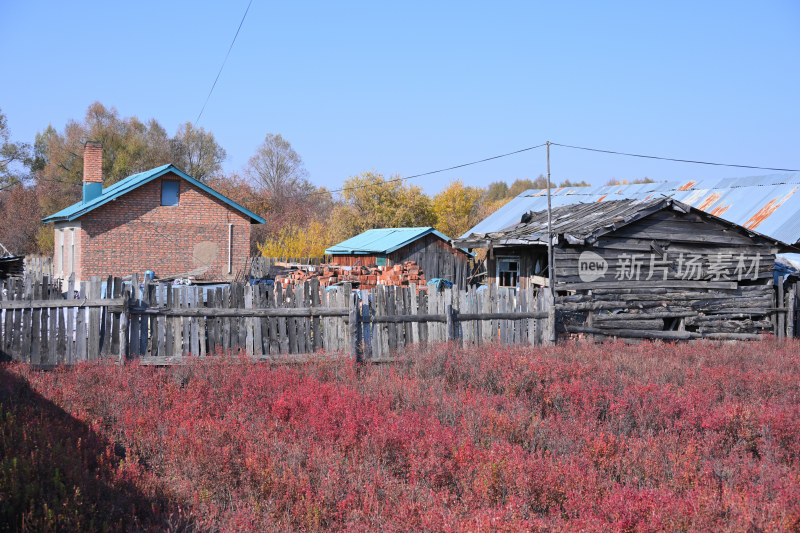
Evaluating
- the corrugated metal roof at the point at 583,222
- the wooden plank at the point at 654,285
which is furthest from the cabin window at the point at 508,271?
the wooden plank at the point at 654,285

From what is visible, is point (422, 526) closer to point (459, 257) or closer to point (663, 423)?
point (663, 423)

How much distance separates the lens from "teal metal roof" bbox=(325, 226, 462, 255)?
27.2m

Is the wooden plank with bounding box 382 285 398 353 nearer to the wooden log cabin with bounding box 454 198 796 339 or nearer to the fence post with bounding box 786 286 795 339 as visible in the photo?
the wooden log cabin with bounding box 454 198 796 339

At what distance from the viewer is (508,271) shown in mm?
18484

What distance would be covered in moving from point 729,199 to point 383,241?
14.0m

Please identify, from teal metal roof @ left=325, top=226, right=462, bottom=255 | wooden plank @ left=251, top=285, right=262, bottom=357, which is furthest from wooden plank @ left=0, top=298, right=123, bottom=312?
teal metal roof @ left=325, top=226, right=462, bottom=255

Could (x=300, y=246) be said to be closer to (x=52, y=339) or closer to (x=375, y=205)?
(x=375, y=205)

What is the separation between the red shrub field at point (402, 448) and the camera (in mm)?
4387

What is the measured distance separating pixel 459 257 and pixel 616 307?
15.4m

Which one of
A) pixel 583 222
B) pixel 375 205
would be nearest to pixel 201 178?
pixel 375 205

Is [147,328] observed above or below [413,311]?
below

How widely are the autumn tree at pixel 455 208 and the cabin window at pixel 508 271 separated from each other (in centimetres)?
3255

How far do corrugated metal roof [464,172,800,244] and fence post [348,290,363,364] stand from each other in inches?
419

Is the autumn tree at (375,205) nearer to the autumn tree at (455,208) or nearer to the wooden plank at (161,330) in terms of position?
the autumn tree at (455,208)
